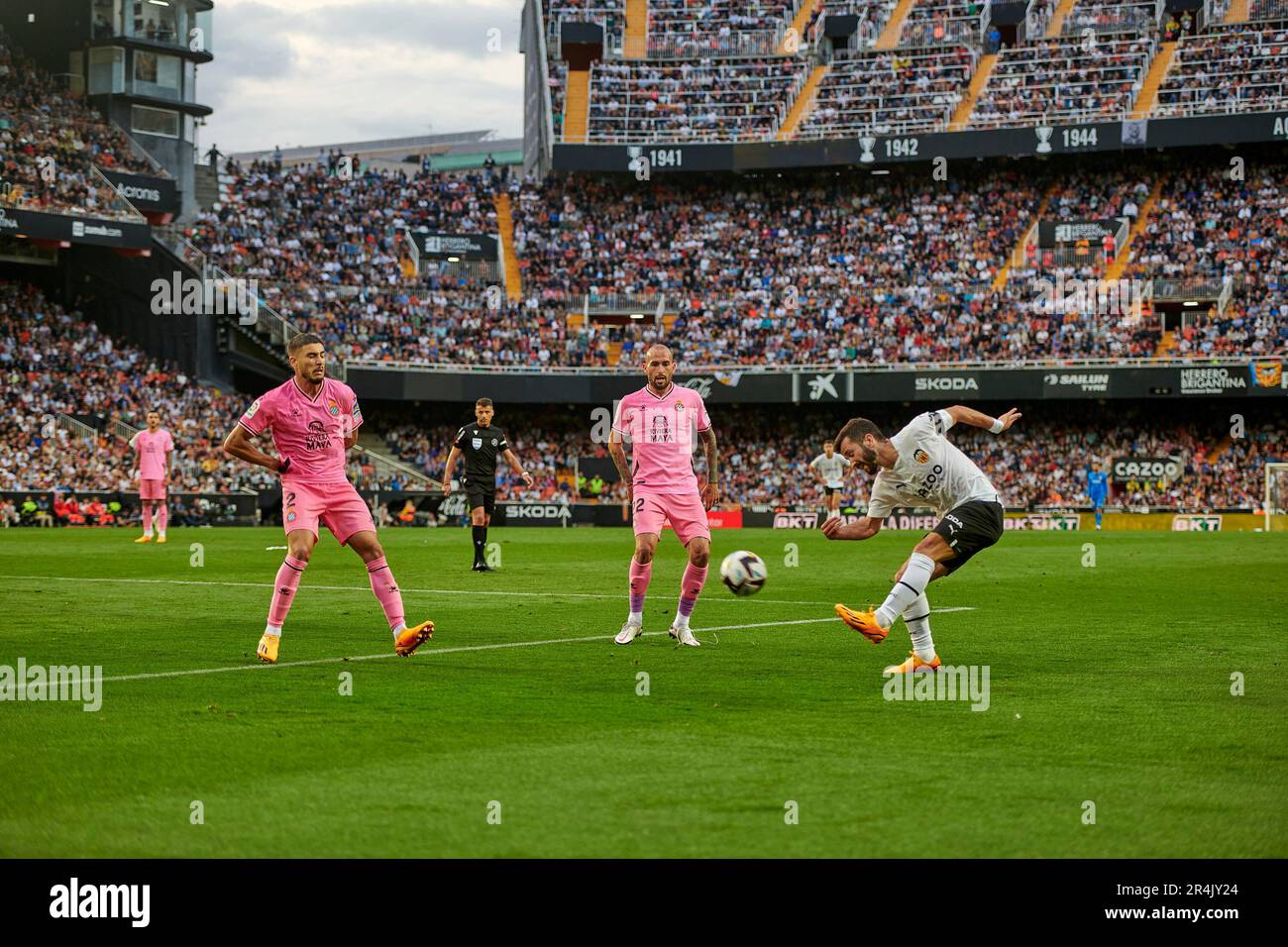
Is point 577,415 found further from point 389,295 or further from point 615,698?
point 615,698

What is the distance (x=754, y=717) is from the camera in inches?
347

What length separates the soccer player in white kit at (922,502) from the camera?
10.7 meters

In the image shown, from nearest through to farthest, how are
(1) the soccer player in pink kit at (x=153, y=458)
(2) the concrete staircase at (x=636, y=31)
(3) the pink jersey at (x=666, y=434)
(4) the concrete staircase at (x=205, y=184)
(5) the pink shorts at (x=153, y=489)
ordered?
1. (3) the pink jersey at (x=666, y=434)
2. (1) the soccer player in pink kit at (x=153, y=458)
3. (5) the pink shorts at (x=153, y=489)
4. (4) the concrete staircase at (x=205, y=184)
5. (2) the concrete staircase at (x=636, y=31)

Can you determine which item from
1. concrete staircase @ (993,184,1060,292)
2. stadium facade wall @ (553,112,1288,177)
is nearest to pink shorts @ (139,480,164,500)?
stadium facade wall @ (553,112,1288,177)

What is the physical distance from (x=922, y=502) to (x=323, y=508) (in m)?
4.56

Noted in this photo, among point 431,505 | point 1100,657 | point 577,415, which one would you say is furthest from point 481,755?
point 577,415

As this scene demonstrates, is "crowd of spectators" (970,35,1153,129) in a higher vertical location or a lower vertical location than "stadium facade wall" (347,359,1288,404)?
higher

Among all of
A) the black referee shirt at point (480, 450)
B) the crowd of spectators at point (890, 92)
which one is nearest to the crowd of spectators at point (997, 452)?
the crowd of spectators at point (890, 92)

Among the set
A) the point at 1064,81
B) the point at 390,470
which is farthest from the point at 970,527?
the point at 1064,81

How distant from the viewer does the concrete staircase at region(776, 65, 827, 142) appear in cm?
6116

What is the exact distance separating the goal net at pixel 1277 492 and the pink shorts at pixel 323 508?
41425 millimetres

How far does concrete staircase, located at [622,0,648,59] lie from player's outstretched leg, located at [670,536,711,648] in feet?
184

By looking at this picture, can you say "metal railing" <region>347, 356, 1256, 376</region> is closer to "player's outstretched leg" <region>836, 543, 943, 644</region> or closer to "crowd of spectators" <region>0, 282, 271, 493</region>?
"crowd of spectators" <region>0, 282, 271, 493</region>

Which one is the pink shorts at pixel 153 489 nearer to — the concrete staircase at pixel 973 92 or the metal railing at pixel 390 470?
the metal railing at pixel 390 470
